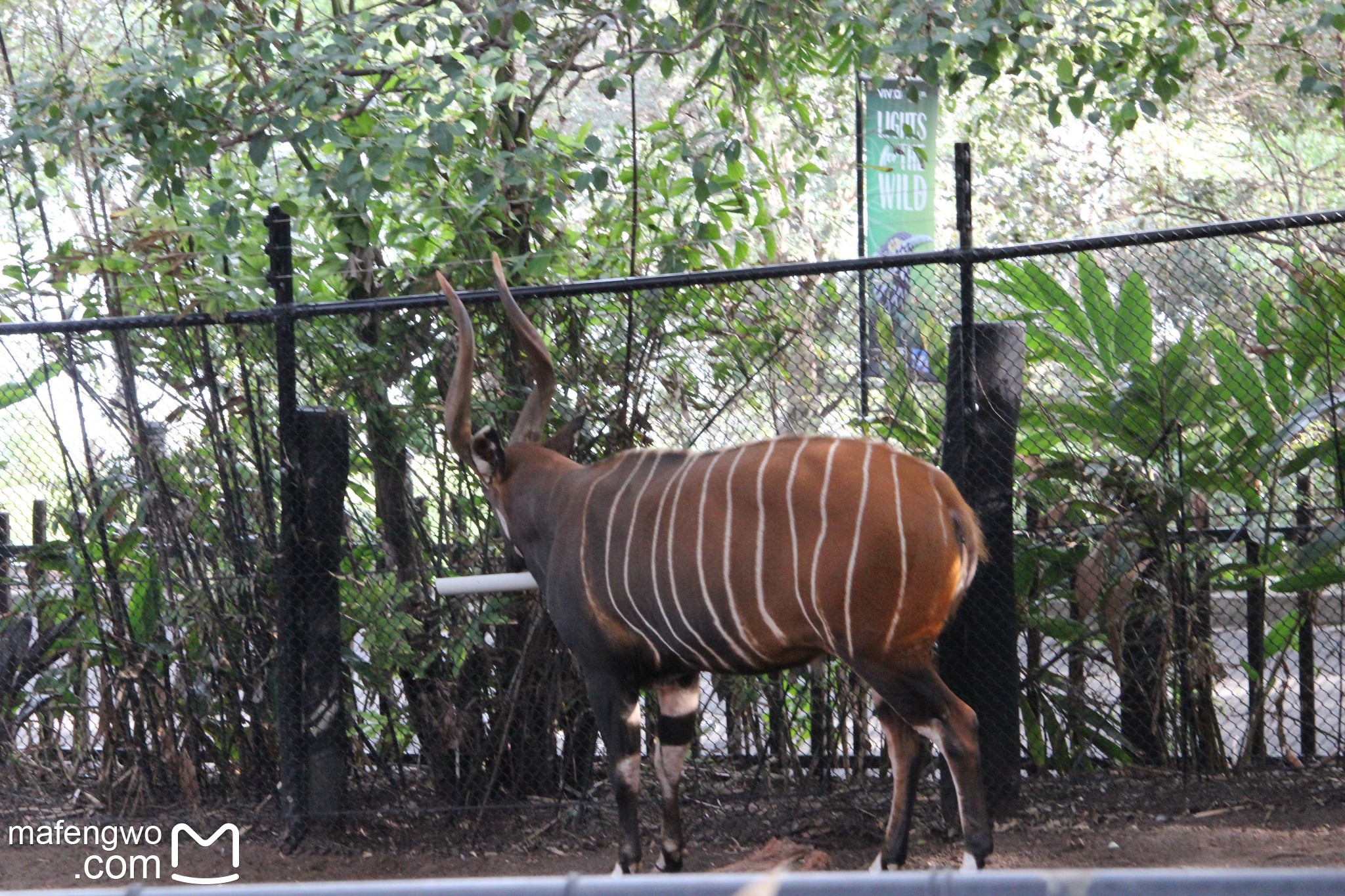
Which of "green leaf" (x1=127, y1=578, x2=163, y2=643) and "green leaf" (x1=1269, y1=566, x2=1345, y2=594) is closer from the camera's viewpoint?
"green leaf" (x1=1269, y1=566, x2=1345, y2=594)

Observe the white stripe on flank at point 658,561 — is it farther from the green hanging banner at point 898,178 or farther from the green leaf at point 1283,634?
the green hanging banner at point 898,178

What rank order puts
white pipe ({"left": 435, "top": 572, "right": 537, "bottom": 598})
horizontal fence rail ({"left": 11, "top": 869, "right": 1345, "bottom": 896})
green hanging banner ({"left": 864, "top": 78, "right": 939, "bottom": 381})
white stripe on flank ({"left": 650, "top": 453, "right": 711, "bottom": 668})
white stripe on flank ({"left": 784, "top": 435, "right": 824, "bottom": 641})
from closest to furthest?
horizontal fence rail ({"left": 11, "top": 869, "right": 1345, "bottom": 896}) < white stripe on flank ({"left": 784, "top": 435, "right": 824, "bottom": 641}) < white stripe on flank ({"left": 650, "top": 453, "right": 711, "bottom": 668}) < white pipe ({"left": 435, "top": 572, "right": 537, "bottom": 598}) < green hanging banner ({"left": 864, "top": 78, "right": 939, "bottom": 381})

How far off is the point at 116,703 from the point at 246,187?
8.54 feet

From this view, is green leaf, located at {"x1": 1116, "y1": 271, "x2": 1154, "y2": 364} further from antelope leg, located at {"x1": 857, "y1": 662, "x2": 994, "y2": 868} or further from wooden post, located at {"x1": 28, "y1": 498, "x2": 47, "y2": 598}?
wooden post, located at {"x1": 28, "y1": 498, "x2": 47, "y2": 598}

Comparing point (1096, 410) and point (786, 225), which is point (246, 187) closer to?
point (1096, 410)

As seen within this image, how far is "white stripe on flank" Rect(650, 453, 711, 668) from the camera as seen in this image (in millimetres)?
3631

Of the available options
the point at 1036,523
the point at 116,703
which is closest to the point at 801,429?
the point at 1036,523

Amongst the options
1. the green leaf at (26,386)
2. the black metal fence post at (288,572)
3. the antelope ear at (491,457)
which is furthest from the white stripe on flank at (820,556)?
the green leaf at (26,386)

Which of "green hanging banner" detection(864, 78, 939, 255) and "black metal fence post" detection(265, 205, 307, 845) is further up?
"green hanging banner" detection(864, 78, 939, 255)

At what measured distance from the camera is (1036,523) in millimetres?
4352

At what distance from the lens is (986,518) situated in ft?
13.0

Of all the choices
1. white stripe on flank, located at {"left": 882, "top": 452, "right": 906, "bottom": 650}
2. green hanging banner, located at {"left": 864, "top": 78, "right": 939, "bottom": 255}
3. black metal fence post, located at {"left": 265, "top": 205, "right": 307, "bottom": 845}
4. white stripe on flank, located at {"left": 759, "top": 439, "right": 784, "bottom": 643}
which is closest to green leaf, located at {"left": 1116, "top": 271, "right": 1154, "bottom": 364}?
white stripe on flank, located at {"left": 882, "top": 452, "right": 906, "bottom": 650}

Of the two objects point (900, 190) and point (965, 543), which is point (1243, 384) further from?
point (900, 190)

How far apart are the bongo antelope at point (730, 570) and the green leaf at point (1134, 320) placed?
137 cm
